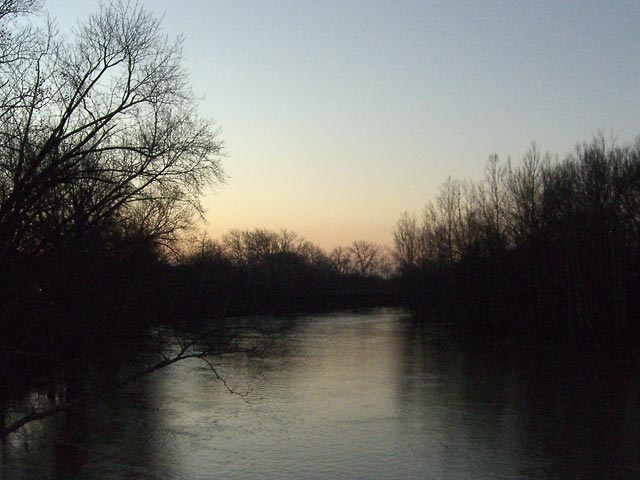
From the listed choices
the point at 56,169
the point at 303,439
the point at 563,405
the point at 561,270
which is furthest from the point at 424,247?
the point at 56,169

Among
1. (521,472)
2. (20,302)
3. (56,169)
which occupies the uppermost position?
(56,169)

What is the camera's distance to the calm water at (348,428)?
1314 cm

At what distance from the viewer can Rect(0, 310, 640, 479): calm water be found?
43.1 feet

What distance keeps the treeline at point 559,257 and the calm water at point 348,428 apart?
30.3 feet

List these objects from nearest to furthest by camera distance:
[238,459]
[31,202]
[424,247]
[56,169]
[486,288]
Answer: [31,202] → [56,169] → [238,459] → [486,288] → [424,247]

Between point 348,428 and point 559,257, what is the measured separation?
24.6m

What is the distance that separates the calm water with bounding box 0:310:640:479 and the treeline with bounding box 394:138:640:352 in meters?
9.22

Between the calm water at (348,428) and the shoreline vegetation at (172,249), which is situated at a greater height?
the shoreline vegetation at (172,249)

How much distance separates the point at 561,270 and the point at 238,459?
2791 centimetres

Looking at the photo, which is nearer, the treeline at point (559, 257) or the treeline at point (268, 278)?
the treeline at point (268, 278)

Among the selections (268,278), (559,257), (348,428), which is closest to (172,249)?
(348,428)

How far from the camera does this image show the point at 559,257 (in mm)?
37375

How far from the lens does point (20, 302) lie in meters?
9.38

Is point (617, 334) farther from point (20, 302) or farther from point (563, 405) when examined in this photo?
point (20, 302)
